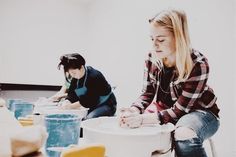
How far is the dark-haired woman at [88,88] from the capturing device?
84.2 inches

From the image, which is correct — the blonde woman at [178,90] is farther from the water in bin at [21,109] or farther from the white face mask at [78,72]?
the white face mask at [78,72]

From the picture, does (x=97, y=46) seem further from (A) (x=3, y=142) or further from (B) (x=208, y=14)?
(A) (x=3, y=142)

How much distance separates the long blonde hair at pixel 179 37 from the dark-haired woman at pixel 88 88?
98cm

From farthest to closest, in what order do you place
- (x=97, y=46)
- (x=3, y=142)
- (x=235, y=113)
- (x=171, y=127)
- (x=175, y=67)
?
1. (x=97, y=46)
2. (x=235, y=113)
3. (x=175, y=67)
4. (x=171, y=127)
5. (x=3, y=142)

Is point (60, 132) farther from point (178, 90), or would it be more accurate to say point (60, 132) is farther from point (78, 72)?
point (78, 72)

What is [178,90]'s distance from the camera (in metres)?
1.33

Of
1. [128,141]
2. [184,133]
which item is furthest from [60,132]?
[184,133]

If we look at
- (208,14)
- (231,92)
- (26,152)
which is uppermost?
(208,14)

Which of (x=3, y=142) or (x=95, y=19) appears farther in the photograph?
(x=95, y=19)

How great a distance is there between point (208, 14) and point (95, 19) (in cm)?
214

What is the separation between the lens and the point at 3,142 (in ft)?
1.39

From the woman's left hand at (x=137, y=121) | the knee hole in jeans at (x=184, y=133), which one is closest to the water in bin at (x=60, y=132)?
the woman's left hand at (x=137, y=121)

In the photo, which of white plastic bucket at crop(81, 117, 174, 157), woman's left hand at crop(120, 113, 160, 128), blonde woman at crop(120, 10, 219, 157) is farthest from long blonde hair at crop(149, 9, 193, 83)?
white plastic bucket at crop(81, 117, 174, 157)

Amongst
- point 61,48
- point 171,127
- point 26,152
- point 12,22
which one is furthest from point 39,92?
point 26,152
